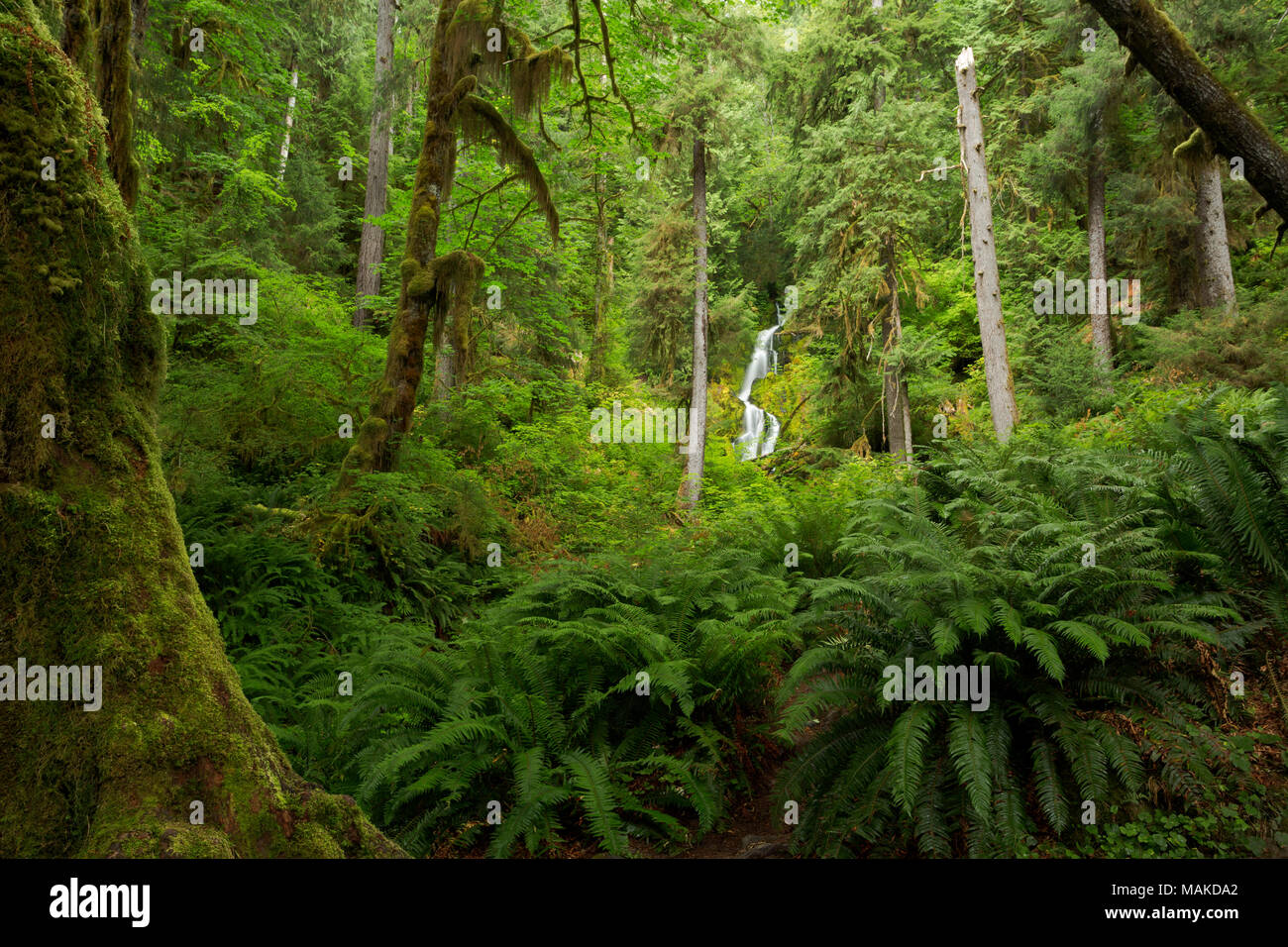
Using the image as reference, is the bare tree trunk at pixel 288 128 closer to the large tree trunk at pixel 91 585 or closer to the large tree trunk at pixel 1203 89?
the large tree trunk at pixel 91 585

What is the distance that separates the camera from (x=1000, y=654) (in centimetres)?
366

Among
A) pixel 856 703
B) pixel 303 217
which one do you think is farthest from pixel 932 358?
pixel 303 217

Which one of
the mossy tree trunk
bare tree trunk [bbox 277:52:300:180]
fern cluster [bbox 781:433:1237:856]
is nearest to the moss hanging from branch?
the mossy tree trunk

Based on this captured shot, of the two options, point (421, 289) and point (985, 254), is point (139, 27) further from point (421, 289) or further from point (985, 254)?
point (985, 254)

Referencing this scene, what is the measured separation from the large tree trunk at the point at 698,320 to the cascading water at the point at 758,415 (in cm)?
537

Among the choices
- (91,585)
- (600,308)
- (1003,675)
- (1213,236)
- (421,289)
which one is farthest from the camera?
(600,308)

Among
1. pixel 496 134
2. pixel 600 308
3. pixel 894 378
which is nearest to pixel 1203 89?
pixel 496 134

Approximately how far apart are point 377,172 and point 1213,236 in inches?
666

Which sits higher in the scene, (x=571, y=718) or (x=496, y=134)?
(x=496, y=134)

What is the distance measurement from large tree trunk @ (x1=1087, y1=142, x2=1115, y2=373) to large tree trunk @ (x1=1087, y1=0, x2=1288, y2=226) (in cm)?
1016

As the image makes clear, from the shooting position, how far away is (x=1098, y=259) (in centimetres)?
1504

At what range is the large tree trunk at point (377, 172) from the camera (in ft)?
44.3
